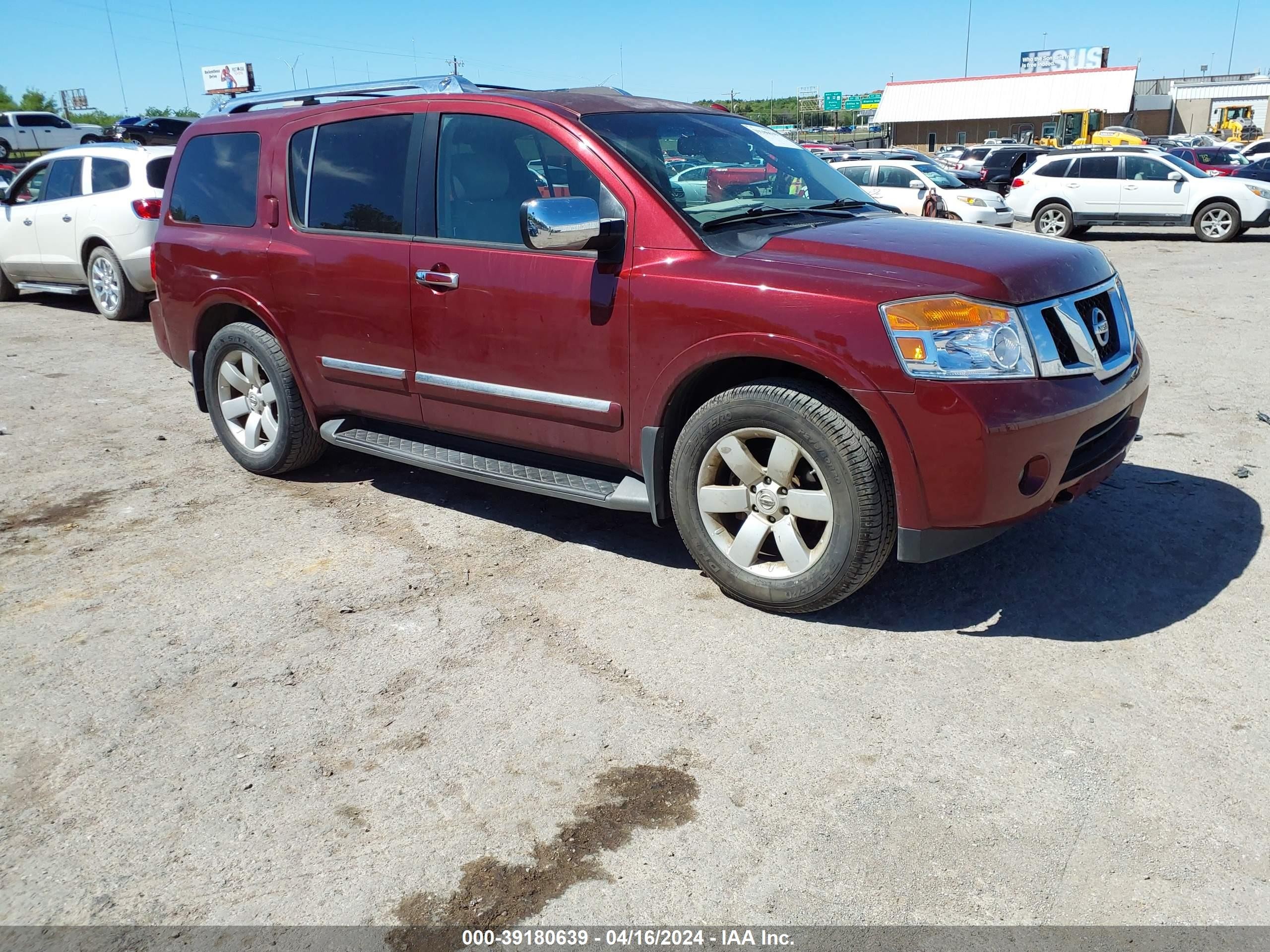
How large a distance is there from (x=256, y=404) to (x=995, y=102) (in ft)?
227

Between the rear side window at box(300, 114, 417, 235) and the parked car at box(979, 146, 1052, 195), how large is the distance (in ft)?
61.7

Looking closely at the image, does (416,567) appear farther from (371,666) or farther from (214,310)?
(214,310)

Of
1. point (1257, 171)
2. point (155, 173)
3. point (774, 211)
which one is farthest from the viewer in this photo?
point (1257, 171)

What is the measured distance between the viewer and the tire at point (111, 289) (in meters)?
10.6

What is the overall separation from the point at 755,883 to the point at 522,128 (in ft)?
9.97

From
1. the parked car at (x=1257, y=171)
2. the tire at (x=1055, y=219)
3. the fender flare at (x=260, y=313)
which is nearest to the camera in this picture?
the fender flare at (x=260, y=313)

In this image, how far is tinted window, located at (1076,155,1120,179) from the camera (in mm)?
17516

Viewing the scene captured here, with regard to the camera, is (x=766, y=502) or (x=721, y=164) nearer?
(x=766, y=502)

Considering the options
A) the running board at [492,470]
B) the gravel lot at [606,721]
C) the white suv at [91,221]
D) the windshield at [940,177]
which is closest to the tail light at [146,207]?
the white suv at [91,221]

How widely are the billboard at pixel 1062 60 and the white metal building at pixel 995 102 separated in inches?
702

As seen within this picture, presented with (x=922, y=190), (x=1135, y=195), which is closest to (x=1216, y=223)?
(x=1135, y=195)

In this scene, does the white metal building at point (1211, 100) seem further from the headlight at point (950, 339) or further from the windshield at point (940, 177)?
the headlight at point (950, 339)

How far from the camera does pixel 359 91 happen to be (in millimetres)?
5074

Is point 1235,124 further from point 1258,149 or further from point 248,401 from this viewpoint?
point 248,401
